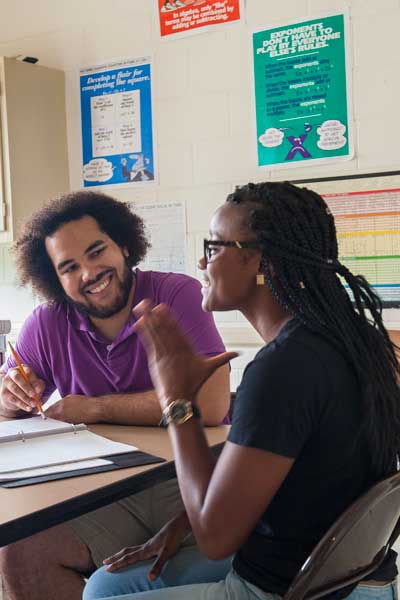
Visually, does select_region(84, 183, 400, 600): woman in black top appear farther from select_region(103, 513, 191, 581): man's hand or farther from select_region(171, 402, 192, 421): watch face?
select_region(103, 513, 191, 581): man's hand

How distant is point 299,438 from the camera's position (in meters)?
1.06

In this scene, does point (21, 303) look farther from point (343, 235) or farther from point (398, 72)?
point (398, 72)

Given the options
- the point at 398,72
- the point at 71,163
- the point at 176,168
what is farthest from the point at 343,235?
the point at 71,163

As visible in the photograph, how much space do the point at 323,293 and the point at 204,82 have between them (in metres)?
1.97

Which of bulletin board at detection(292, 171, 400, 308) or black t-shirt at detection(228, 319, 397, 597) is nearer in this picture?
black t-shirt at detection(228, 319, 397, 597)

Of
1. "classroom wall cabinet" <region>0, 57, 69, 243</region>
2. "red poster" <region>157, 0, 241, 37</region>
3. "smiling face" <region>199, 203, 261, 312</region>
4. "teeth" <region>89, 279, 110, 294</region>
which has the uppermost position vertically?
"red poster" <region>157, 0, 241, 37</region>

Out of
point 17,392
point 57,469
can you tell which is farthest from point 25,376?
point 57,469

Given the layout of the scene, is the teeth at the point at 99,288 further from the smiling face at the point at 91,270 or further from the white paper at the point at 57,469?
the white paper at the point at 57,469

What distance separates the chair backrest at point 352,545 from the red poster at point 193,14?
2245 millimetres

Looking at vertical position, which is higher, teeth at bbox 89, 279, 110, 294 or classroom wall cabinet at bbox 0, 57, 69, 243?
classroom wall cabinet at bbox 0, 57, 69, 243

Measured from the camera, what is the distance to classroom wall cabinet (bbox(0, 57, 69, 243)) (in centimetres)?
313

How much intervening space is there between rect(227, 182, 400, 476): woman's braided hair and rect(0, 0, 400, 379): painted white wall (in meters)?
1.44

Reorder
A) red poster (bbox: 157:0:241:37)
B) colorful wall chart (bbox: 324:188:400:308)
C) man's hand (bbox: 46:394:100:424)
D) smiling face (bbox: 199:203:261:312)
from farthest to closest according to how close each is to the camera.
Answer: red poster (bbox: 157:0:241:37), colorful wall chart (bbox: 324:188:400:308), man's hand (bbox: 46:394:100:424), smiling face (bbox: 199:203:261:312)

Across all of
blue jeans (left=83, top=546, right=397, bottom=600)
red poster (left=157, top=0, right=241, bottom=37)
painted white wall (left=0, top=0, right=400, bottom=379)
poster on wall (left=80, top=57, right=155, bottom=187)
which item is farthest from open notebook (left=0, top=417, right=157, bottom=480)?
red poster (left=157, top=0, right=241, bottom=37)
